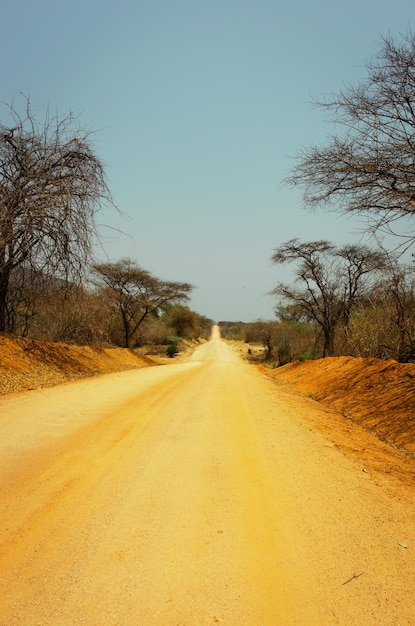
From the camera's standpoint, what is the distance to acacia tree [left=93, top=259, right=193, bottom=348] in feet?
101

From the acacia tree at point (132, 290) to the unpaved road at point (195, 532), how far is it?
960 inches

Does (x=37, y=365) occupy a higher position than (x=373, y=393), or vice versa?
(x=373, y=393)

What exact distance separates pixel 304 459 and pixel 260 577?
7.48 feet

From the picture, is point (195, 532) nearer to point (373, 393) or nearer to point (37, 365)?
point (373, 393)

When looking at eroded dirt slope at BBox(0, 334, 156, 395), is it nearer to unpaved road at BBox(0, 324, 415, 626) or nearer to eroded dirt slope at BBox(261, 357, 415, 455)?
unpaved road at BBox(0, 324, 415, 626)

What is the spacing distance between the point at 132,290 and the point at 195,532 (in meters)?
30.3

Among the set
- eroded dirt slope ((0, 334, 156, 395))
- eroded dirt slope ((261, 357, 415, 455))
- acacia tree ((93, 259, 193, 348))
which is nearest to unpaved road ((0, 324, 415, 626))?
eroded dirt slope ((261, 357, 415, 455))

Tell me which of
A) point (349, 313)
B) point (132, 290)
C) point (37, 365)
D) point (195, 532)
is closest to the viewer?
point (195, 532)

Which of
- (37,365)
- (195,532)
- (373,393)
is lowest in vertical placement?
(195,532)

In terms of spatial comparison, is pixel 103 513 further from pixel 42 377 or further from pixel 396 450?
pixel 42 377

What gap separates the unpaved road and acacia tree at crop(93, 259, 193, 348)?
24384 millimetres

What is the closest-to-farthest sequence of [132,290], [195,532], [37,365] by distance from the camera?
[195,532], [37,365], [132,290]

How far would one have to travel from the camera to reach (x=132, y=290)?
32.4m

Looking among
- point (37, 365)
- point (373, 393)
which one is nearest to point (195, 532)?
point (373, 393)
